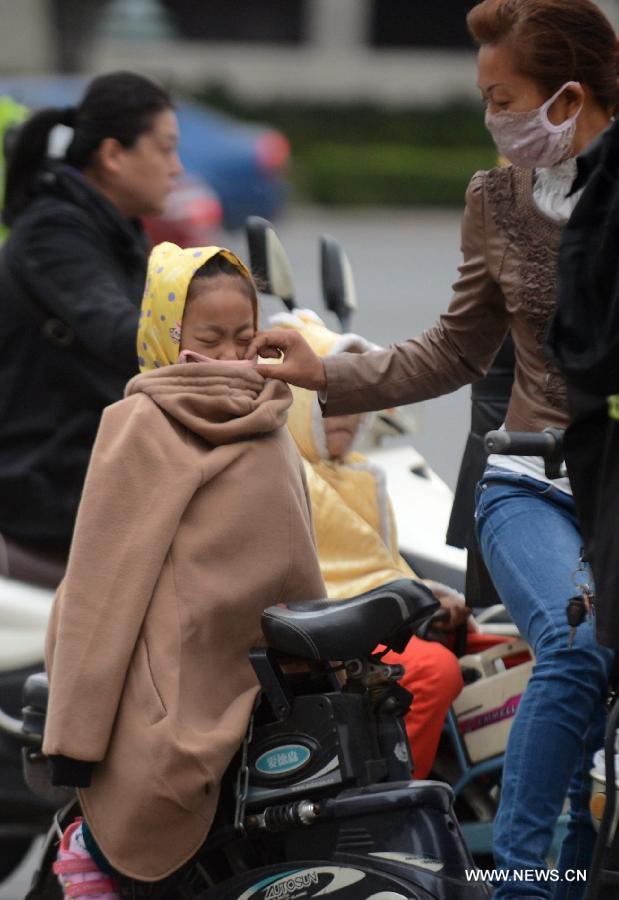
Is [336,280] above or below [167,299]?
below

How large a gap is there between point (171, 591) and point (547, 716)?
662mm

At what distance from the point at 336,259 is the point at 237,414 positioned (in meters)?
1.30

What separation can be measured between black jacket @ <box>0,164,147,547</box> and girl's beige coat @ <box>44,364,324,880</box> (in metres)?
1.36

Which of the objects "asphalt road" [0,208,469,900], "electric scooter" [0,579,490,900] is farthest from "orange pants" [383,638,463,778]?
"asphalt road" [0,208,469,900]

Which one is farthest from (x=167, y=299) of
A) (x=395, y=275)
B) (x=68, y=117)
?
(x=395, y=275)

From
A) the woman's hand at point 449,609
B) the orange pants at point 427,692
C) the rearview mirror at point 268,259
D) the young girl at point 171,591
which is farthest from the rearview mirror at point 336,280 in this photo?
the young girl at point 171,591

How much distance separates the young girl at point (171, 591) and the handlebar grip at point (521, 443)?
405 mm

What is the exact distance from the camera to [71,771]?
299 cm

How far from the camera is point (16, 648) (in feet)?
14.5

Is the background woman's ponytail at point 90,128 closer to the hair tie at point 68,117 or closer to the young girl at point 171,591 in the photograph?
A: the hair tie at point 68,117

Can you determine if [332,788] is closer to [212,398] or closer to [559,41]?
[212,398]

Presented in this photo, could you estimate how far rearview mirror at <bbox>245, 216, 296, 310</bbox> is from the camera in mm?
4047

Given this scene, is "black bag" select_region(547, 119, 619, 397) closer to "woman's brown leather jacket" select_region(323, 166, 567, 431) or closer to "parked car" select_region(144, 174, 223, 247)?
"woman's brown leather jacket" select_region(323, 166, 567, 431)

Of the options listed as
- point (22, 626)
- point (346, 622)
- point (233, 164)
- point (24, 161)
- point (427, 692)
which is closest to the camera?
point (346, 622)
